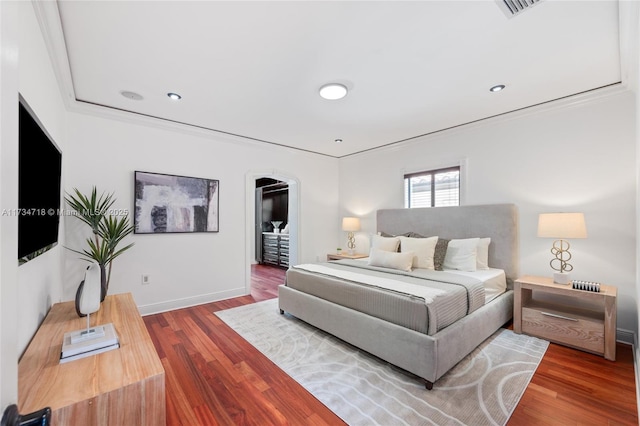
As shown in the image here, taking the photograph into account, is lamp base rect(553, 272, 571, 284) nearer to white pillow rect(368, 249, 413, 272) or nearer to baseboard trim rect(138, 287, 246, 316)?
white pillow rect(368, 249, 413, 272)

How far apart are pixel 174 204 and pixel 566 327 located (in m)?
4.61

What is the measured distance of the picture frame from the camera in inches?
141

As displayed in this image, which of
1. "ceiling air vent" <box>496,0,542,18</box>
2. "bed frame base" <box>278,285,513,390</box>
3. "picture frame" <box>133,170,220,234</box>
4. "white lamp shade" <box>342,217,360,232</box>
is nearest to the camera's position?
"ceiling air vent" <box>496,0,542,18</box>

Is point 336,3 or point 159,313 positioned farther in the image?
point 159,313

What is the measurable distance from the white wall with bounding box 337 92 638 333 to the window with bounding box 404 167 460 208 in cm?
17

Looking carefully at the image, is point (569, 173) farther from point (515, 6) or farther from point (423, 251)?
point (515, 6)

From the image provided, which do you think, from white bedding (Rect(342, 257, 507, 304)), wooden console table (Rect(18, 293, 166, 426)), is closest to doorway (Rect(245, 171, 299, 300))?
white bedding (Rect(342, 257, 507, 304))

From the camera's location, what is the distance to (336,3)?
1.73 meters

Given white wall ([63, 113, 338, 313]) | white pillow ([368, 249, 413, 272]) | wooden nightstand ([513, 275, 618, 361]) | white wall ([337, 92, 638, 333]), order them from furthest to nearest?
white pillow ([368, 249, 413, 272])
white wall ([63, 113, 338, 313])
white wall ([337, 92, 638, 333])
wooden nightstand ([513, 275, 618, 361])

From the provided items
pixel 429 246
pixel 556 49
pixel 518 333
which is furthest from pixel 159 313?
pixel 556 49

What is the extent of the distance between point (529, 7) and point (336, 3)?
3.94 feet

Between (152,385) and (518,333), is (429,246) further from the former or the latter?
(152,385)

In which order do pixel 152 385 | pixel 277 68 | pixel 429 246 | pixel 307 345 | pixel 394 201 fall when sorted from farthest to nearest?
pixel 394 201 → pixel 429 246 → pixel 307 345 → pixel 277 68 → pixel 152 385

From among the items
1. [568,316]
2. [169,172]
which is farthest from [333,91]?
[568,316]
